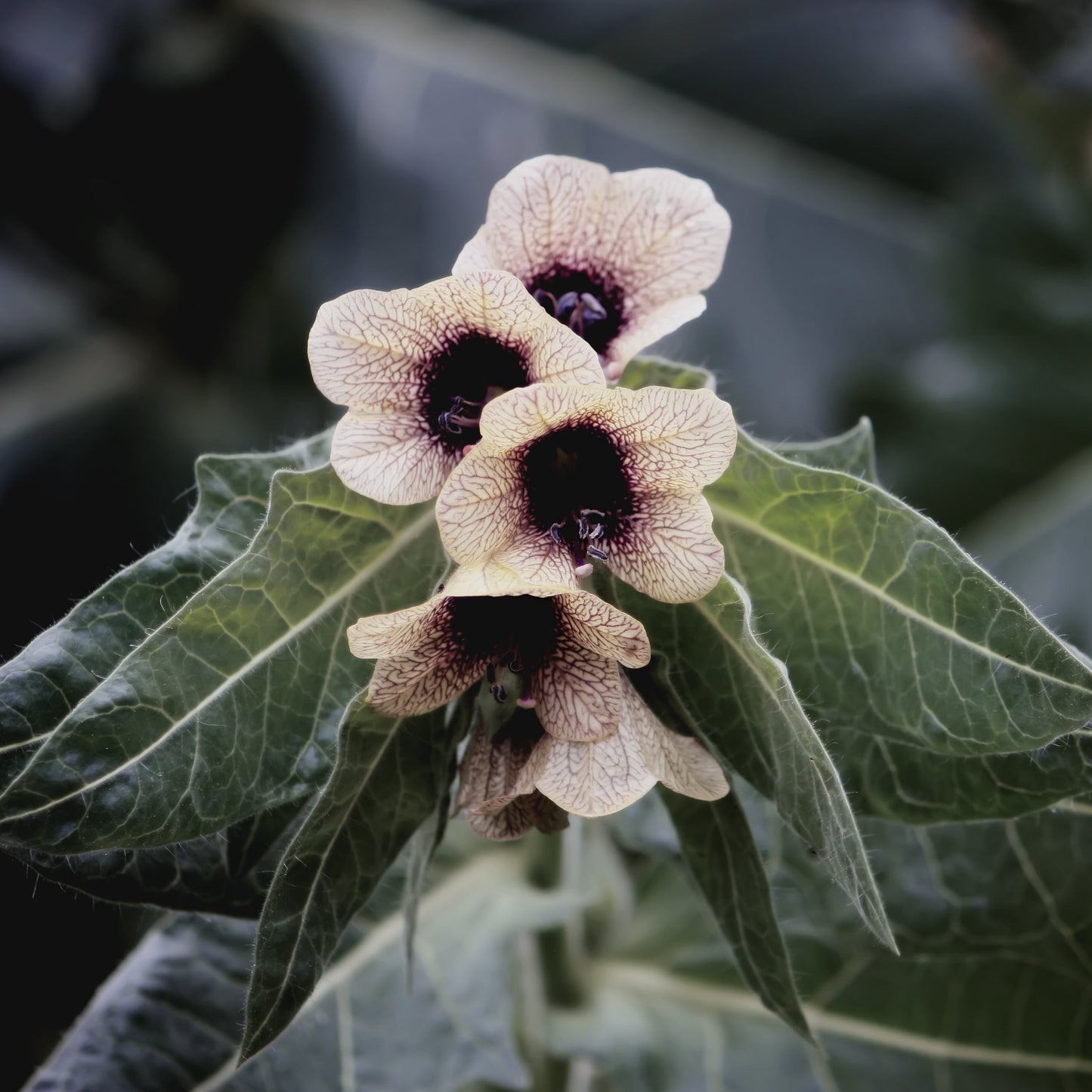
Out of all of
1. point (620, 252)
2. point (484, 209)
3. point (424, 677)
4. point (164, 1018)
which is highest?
point (484, 209)

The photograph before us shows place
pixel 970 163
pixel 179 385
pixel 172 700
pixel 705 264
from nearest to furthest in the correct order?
pixel 172 700
pixel 705 264
pixel 970 163
pixel 179 385

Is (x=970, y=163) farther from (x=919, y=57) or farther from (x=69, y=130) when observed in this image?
(x=69, y=130)

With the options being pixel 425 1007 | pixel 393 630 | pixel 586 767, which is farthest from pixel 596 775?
pixel 425 1007

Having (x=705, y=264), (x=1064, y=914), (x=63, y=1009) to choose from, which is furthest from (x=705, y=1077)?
(x=63, y=1009)

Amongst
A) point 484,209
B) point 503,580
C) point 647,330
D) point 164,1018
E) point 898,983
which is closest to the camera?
point 503,580

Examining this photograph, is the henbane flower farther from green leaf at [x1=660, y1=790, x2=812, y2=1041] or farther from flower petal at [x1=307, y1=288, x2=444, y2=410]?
green leaf at [x1=660, y1=790, x2=812, y2=1041]

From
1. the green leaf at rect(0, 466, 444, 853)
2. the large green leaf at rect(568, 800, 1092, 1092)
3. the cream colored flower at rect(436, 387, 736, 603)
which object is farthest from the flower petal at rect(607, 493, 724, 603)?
the large green leaf at rect(568, 800, 1092, 1092)

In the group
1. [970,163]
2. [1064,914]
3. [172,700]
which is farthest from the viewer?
[970,163]

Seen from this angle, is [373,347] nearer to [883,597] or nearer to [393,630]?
[393,630]
